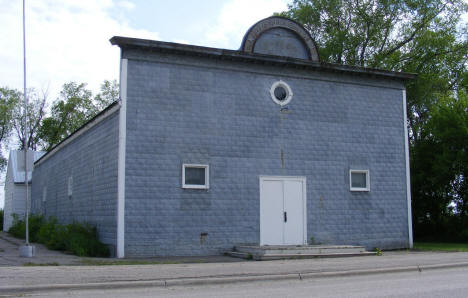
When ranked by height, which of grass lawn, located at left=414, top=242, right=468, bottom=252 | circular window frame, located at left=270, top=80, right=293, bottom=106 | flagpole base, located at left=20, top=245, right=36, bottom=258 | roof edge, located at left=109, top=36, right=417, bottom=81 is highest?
roof edge, located at left=109, top=36, right=417, bottom=81

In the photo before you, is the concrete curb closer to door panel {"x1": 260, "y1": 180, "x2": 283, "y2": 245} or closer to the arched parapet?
door panel {"x1": 260, "y1": 180, "x2": 283, "y2": 245}

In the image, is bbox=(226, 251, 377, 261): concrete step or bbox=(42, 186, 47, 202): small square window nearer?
bbox=(226, 251, 377, 261): concrete step

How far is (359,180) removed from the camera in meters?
20.2

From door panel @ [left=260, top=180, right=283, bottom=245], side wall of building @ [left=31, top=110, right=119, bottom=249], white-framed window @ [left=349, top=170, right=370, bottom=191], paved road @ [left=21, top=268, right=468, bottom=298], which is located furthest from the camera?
white-framed window @ [left=349, top=170, right=370, bottom=191]

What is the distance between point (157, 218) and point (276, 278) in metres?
5.72

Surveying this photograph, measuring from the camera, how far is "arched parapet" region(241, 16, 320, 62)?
1895 cm

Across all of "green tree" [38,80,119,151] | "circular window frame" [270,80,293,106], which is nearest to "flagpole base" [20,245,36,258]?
"circular window frame" [270,80,293,106]

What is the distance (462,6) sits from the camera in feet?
119

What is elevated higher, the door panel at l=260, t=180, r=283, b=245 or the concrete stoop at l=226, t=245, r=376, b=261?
the door panel at l=260, t=180, r=283, b=245

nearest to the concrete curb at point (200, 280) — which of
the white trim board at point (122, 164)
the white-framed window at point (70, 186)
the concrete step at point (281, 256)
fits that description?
the concrete step at point (281, 256)

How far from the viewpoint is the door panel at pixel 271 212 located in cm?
1816

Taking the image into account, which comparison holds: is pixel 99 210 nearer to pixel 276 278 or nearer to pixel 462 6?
pixel 276 278

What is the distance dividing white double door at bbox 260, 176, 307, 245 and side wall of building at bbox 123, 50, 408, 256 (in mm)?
262

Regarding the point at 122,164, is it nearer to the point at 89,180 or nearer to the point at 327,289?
the point at 89,180
